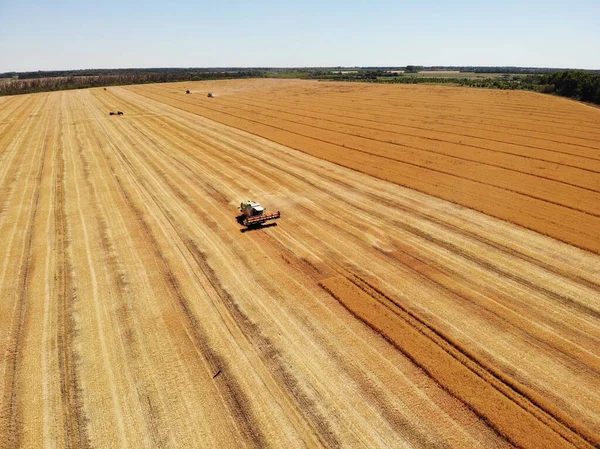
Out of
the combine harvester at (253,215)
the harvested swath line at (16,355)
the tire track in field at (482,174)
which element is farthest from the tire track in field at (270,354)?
the tire track in field at (482,174)

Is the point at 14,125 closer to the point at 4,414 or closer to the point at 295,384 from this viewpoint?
the point at 4,414

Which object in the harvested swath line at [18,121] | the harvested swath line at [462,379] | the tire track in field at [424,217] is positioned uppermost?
the harvested swath line at [18,121]

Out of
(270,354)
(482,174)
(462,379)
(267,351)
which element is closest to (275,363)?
(270,354)

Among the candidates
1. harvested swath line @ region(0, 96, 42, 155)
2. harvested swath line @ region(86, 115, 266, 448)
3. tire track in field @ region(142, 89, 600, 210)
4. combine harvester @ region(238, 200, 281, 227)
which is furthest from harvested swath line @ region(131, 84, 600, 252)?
harvested swath line @ region(0, 96, 42, 155)

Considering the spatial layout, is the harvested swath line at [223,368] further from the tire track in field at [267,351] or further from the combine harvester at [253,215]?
the combine harvester at [253,215]

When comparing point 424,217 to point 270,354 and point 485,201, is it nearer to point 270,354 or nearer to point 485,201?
point 485,201
